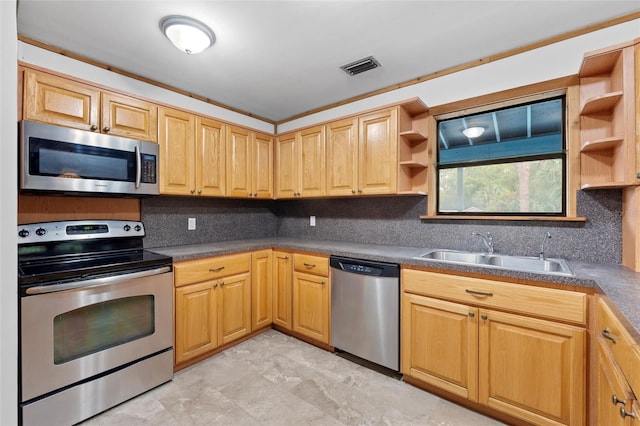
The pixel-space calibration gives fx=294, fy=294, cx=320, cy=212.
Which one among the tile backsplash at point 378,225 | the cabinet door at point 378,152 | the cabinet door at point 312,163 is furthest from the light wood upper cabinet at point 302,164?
the cabinet door at point 378,152

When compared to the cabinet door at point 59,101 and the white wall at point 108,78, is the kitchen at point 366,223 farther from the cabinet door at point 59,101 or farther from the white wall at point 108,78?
the cabinet door at point 59,101

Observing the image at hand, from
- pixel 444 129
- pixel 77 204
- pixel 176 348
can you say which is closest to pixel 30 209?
pixel 77 204

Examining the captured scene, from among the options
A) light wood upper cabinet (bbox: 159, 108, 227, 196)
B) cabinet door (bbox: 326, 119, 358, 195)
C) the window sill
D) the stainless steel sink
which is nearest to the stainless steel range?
light wood upper cabinet (bbox: 159, 108, 227, 196)

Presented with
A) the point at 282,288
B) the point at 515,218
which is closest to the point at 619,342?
the point at 515,218

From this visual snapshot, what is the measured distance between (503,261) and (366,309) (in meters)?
1.07

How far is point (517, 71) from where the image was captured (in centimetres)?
217

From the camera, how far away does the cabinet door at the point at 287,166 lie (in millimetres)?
3174

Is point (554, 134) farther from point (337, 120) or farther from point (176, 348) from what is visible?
point (176, 348)

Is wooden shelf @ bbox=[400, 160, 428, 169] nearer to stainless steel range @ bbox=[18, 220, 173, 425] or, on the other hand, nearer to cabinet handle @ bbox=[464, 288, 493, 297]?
cabinet handle @ bbox=[464, 288, 493, 297]

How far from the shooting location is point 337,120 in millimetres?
2807

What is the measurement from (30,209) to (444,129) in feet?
10.6

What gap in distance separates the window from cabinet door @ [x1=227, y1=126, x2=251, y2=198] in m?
1.87

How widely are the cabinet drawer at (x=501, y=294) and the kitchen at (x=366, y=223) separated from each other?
2.12 feet

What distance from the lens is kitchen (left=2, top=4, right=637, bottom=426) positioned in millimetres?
1907
